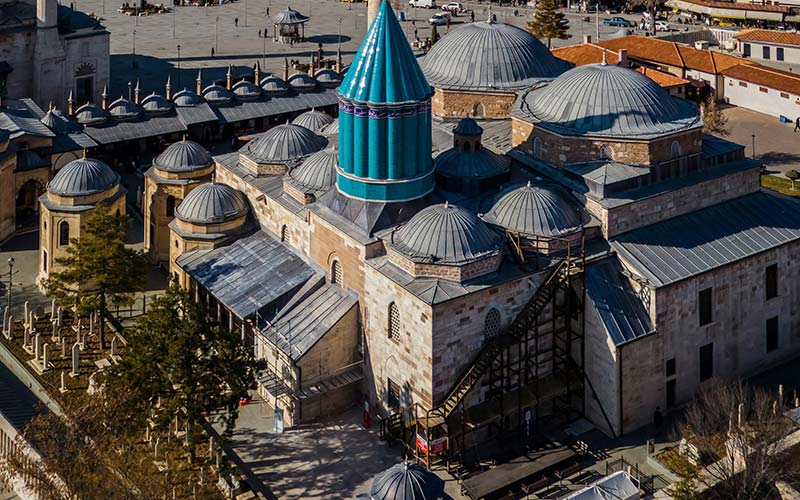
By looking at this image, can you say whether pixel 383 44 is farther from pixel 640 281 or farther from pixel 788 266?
pixel 788 266

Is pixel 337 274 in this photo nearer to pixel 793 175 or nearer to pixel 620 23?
pixel 793 175

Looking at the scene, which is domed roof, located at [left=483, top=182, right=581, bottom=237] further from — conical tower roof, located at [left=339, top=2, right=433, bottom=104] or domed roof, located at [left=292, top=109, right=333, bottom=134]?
domed roof, located at [left=292, top=109, right=333, bottom=134]

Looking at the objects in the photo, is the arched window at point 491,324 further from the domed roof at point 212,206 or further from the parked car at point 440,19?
the parked car at point 440,19

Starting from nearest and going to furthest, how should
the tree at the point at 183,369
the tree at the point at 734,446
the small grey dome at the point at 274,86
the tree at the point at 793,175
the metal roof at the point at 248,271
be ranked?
the tree at the point at 734,446 < the tree at the point at 183,369 < the metal roof at the point at 248,271 < the tree at the point at 793,175 < the small grey dome at the point at 274,86

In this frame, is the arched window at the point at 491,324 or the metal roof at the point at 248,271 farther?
the metal roof at the point at 248,271

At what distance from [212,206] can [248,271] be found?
405 centimetres

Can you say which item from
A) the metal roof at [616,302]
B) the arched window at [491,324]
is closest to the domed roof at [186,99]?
the arched window at [491,324]

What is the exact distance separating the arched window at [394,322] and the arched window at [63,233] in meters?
21.1

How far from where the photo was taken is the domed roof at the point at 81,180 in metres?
56.8

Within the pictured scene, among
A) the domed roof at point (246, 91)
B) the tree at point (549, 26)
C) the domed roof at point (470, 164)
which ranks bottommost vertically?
the domed roof at point (470, 164)

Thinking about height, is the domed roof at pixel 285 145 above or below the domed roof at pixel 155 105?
below

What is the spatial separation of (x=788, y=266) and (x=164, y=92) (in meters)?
56.2

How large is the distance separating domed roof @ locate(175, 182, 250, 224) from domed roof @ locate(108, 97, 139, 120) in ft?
74.6

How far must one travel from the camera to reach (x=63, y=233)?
186 ft
